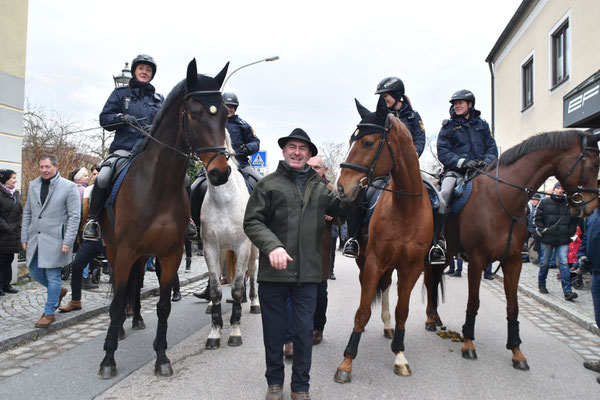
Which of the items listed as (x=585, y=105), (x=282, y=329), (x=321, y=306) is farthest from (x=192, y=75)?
A: (x=585, y=105)

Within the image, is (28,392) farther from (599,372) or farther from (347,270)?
(347,270)

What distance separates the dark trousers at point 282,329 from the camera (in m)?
3.55

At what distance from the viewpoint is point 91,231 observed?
5188 mm

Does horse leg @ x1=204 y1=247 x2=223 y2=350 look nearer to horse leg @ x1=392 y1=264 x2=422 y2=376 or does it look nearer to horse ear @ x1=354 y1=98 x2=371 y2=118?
horse leg @ x1=392 y1=264 x2=422 y2=376

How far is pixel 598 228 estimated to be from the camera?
478cm

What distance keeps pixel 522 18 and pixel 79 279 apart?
1902cm

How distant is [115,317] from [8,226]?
4.50 metres

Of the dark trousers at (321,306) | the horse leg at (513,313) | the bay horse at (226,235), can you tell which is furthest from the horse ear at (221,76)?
the horse leg at (513,313)

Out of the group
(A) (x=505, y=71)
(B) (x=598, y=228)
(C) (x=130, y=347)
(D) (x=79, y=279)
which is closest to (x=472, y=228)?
(B) (x=598, y=228)

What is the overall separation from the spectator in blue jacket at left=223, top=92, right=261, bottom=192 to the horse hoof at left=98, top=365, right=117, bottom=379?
333 centimetres

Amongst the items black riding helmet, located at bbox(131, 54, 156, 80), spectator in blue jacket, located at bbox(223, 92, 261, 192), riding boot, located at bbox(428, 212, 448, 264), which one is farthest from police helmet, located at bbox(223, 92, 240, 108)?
riding boot, located at bbox(428, 212, 448, 264)

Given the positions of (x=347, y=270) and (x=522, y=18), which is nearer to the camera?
(x=347, y=270)

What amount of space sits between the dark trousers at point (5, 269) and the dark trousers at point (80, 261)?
2.02 meters

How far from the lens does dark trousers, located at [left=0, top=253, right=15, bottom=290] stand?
24.9 ft
